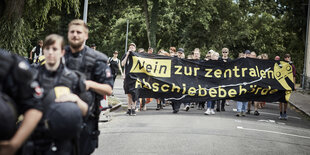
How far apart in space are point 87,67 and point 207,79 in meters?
10.4

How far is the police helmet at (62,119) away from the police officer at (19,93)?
0.98ft

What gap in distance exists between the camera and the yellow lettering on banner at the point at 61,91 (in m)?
4.20

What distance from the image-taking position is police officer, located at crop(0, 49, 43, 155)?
3455mm

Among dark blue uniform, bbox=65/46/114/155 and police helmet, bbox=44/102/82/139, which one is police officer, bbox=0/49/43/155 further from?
dark blue uniform, bbox=65/46/114/155

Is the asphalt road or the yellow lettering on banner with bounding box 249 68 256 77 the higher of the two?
the yellow lettering on banner with bounding box 249 68 256 77

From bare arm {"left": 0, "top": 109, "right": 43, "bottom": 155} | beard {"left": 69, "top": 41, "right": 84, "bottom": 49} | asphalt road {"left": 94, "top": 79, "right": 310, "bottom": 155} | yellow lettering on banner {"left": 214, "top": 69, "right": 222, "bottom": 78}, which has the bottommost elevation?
asphalt road {"left": 94, "top": 79, "right": 310, "bottom": 155}

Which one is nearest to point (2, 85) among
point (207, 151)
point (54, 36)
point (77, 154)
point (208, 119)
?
Answer: point (54, 36)

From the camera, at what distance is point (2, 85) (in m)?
3.47

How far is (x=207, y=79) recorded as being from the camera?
15.1 m

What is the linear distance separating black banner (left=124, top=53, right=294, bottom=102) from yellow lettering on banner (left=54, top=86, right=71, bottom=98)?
1017 centimetres

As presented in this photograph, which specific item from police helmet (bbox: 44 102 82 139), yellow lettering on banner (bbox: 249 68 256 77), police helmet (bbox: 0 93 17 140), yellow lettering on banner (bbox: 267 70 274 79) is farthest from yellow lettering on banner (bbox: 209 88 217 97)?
police helmet (bbox: 0 93 17 140)

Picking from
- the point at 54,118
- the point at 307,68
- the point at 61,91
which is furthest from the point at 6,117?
the point at 307,68

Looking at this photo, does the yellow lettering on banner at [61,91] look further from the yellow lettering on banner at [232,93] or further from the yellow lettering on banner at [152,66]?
the yellow lettering on banner at [232,93]

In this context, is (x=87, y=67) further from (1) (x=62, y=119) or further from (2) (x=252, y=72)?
(2) (x=252, y=72)
